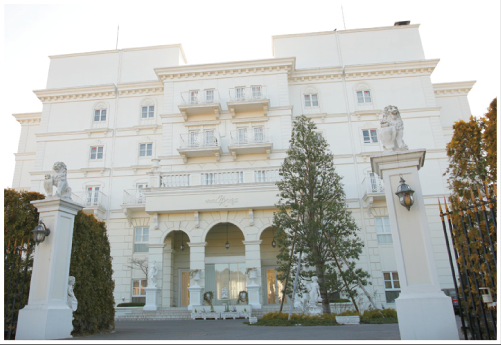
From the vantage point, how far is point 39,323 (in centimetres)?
852

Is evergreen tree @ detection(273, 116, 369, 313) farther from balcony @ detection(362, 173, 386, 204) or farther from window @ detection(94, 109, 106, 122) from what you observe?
window @ detection(94, 109, 106, 122)

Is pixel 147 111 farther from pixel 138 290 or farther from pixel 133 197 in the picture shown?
pixel 138 290

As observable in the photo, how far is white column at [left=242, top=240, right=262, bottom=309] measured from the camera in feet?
65.4

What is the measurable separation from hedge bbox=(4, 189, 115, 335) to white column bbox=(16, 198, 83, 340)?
749 mm

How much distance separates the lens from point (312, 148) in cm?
1661

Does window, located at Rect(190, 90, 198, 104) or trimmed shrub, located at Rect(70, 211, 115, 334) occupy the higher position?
window, located at Rect(190, 90, 198, 104)

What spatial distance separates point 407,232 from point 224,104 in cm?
2082

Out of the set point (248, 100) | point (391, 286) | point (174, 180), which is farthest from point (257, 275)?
point (248, 100)

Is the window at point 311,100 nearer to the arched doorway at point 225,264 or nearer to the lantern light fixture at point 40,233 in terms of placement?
the arched doorway at point 225,264

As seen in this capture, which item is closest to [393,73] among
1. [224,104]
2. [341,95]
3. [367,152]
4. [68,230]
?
[341,95]

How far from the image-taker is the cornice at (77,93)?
1128 inches

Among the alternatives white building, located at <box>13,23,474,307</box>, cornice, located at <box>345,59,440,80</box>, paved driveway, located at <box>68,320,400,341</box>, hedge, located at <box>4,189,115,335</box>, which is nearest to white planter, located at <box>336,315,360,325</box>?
paved driveway, located at <box>68,320,400,341</box>

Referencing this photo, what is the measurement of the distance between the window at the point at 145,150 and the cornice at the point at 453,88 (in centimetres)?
2137

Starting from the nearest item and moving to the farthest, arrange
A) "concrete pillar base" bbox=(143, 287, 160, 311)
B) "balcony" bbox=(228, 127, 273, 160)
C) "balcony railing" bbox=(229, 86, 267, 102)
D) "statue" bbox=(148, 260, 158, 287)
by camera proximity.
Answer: "concrete pillar base" bbox=(143, 287, 160, 311) → "statue" bbox=(148, 260, 158, 287) → "balcony" bbox=(228, 127, 273, 160) → "balcony railing" bbox=(229, 86, 267, 102)
